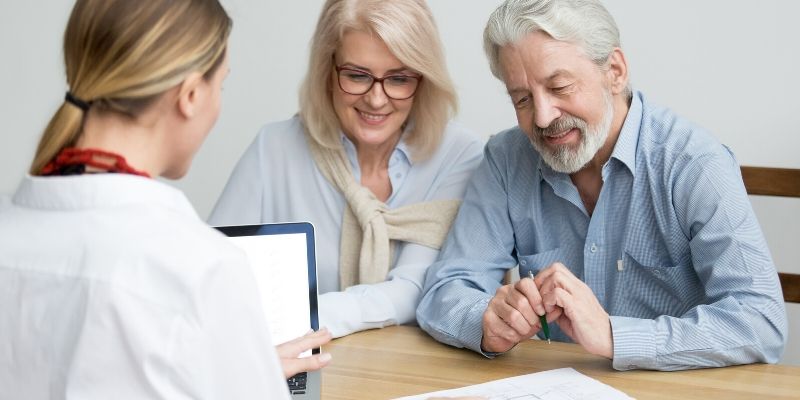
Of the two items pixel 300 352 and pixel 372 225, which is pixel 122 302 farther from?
pixel 372 225

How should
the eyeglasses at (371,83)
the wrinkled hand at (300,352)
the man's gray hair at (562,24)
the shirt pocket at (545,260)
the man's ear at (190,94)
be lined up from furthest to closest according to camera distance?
1. the eyeglasses at (371,83)
2. the shirt pocket at (545,260)
3. the man's gray hair at (562,24)
4. the wrinkled hand at (300,352)
5. the man's ear at (190,94)

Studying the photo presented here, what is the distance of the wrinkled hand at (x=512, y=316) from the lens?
1.62 meters

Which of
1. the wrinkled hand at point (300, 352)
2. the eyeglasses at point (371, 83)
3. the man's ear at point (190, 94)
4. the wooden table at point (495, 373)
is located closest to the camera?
the man's ear at point (190, 94)

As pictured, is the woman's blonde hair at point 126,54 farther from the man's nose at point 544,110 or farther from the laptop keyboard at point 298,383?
the man's nose at point 544,110

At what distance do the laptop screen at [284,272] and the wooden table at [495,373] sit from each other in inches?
4.1

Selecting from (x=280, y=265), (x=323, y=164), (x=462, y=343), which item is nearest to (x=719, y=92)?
(x=323, y=164)

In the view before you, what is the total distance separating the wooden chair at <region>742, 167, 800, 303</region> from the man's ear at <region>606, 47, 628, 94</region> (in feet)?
1.65

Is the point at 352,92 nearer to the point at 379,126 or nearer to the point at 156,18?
the point at 379,126

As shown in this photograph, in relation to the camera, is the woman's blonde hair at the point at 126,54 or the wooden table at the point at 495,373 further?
the wooden table at the point at 495,373

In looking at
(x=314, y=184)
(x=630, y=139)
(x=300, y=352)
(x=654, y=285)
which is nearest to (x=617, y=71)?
(x=630, y=139)

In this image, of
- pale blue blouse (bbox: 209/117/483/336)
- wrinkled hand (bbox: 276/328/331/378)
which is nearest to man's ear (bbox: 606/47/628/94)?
pale blue blouse (bbox: 209/117/483/336)

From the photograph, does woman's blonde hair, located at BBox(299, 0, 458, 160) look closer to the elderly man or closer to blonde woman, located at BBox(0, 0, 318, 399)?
the elderly man

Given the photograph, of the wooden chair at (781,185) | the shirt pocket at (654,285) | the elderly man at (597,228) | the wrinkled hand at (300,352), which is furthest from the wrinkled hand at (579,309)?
the wooden chair at (781,185)

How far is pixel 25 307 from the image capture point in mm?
960
